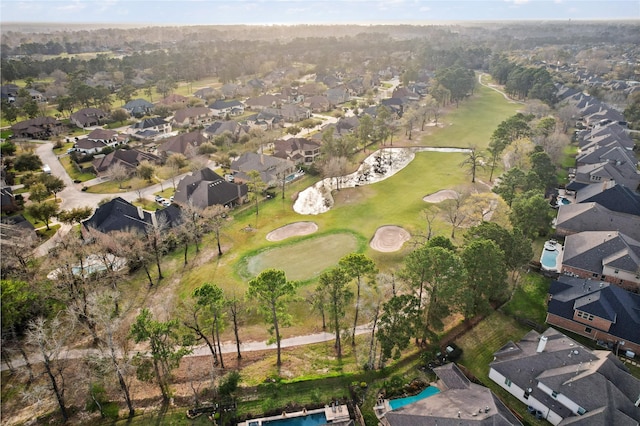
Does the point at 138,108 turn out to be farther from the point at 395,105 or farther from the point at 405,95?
the point at 405,95

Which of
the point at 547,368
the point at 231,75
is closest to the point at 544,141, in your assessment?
the point at 547,368

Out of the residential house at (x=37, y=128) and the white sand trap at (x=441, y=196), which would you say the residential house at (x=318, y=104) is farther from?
the residential house at (x=37, y=128)

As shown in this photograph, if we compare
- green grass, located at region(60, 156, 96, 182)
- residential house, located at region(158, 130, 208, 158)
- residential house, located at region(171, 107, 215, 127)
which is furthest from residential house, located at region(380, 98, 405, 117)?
green grass, located at region(60, 156, 96, 182)

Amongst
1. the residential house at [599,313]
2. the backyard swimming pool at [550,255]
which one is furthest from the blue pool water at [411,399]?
the backyard swimming pool at [550,255]

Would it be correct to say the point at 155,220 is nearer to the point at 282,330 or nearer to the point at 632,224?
the point at 282,330

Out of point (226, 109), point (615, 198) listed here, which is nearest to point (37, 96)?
point (226, 109)

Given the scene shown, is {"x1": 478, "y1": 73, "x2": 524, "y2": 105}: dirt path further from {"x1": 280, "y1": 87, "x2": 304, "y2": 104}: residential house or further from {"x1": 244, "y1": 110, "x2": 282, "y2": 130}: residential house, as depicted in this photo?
{"x1": 244, "y1": 110, "x2": 282, "y2": 130}: residential house

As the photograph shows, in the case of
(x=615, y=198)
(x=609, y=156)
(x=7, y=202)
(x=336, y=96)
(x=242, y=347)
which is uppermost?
(x=336, y=96)
